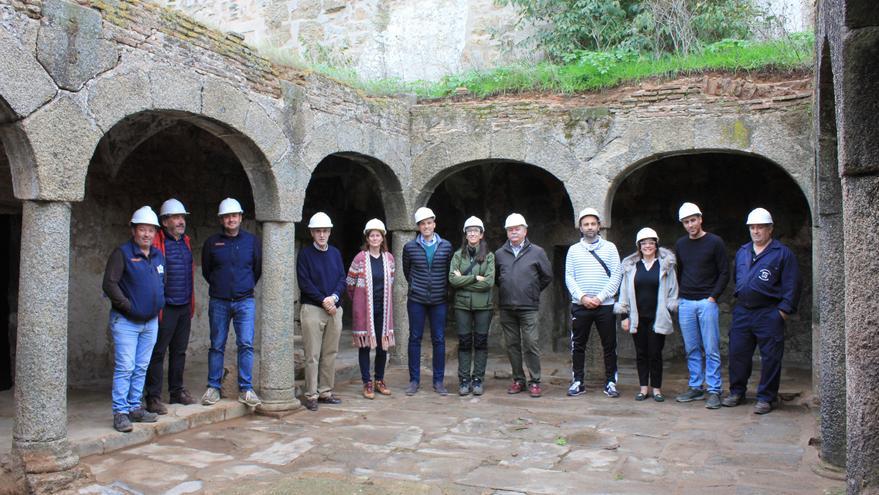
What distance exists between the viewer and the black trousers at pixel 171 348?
6457 millimetres

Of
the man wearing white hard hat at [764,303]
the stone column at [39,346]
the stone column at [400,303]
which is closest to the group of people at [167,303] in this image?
the stone column at [39,346]

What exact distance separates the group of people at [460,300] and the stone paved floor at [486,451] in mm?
349

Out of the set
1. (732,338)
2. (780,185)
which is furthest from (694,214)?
(780,185)

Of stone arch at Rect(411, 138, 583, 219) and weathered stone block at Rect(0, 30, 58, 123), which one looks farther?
stone arch at Rect(411, 138, 583, 219)

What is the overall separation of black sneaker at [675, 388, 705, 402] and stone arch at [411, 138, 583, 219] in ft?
8.20

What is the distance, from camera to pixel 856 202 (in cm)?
264

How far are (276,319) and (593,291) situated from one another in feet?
10.2

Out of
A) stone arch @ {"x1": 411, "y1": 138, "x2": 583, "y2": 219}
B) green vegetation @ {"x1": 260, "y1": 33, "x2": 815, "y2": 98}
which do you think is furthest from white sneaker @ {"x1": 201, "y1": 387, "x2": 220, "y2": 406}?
stone arch @ {"x1": 411, "y1": 138, "x2": 583, "y2": 219}

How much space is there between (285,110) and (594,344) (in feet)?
14.2

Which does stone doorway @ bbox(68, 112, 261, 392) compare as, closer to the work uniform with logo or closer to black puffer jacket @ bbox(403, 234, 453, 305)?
black puffer jacket @ bbox(403, 234, 453, 305)

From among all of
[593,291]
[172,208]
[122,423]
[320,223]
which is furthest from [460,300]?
[122,423]

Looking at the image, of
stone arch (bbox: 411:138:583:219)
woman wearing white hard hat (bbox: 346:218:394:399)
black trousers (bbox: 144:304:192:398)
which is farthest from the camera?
stone arch (bbox: 411:138:583:219)

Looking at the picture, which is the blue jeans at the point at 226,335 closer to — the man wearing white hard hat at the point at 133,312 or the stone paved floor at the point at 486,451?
the stone paved floor at the point at 486,451

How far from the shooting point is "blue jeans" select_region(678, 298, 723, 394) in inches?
286
